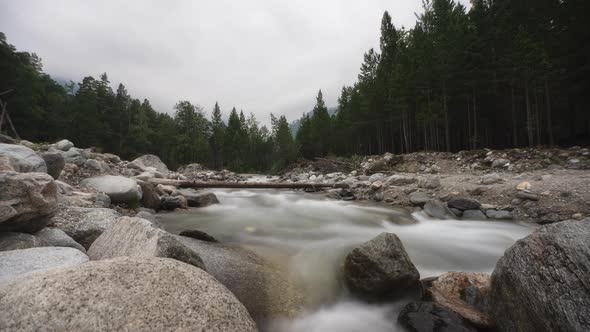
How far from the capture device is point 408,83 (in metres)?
29.7

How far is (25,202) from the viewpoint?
326cm

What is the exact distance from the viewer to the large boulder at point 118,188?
27.2 feet

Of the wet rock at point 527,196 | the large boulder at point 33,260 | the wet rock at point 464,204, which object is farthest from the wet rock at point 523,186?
the large boulder at point 33,260

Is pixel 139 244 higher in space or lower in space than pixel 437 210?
higher

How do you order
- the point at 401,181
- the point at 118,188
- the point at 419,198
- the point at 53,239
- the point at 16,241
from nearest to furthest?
the point at 16,241 < the point at 53,239 < the point at 118,188 < the point at 419,198 < the point at 401,181

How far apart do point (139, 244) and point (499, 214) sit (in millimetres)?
9343

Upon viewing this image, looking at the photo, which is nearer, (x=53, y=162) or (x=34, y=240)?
(x=34, y=240)

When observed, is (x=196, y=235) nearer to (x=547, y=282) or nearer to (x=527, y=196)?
(x=547, y=282)

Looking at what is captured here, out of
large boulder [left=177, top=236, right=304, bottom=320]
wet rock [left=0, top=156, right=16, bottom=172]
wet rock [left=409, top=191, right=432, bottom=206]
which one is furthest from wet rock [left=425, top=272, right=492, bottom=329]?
wet rock [left=0, top=156, right=16, bottom=172]

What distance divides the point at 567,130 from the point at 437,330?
38.1m

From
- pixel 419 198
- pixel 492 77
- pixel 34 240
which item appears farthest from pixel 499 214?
pixel 492 77

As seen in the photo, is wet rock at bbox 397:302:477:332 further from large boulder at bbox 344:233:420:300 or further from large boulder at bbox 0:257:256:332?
large boulder at bbox 0:257:256:332

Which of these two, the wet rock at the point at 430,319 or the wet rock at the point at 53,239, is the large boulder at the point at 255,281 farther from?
the wet rock at the point at 53,239

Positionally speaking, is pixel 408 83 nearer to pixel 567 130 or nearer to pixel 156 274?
pixel 567 130
